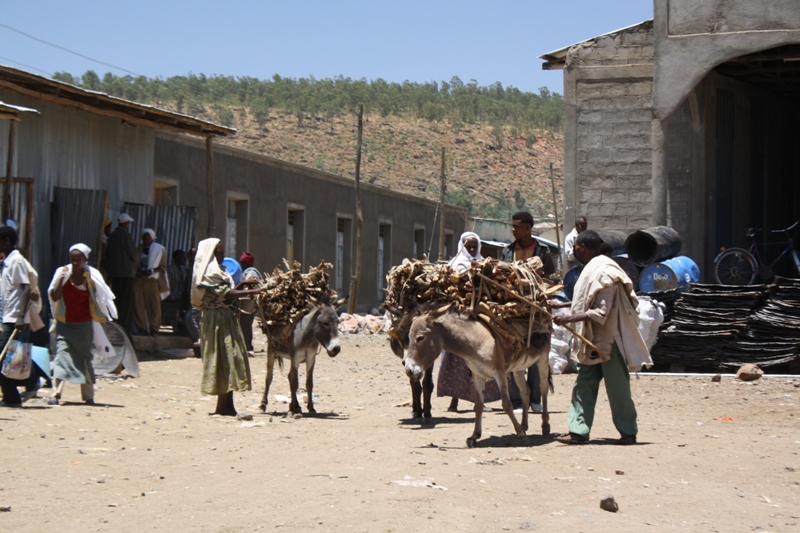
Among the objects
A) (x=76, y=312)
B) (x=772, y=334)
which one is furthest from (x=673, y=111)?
(x=76, y=312)

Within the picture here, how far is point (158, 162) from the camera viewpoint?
1931 cm

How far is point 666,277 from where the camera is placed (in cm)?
1434

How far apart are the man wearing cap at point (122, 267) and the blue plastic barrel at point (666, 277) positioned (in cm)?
763

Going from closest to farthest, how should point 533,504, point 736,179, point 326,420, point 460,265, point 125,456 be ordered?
1. point 533,504
2. point 125,456
3. point 460,265
4. point 326,420
5. point 736,179

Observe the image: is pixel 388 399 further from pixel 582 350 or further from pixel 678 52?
pixel 678 52

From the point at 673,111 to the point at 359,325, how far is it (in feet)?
34.1

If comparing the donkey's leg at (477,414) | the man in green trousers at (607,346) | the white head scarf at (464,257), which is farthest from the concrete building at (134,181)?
the man in green trousers at (607,346)

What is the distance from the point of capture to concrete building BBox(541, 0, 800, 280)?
49.0 feet

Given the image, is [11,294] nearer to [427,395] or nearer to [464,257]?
[427,395]

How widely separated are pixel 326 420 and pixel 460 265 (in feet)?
7.03

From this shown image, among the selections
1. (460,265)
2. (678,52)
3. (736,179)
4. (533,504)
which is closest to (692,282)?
(678,52)

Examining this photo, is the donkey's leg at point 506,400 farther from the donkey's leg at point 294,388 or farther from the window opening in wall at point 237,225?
the window opening in wall at point 237,225

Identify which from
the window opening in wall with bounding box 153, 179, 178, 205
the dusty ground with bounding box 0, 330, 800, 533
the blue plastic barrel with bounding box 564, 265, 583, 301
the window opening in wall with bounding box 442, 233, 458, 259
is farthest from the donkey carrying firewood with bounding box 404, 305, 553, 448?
the window opening in wall with bounding box 442, 233, 458, 259

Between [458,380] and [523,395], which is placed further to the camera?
[458,380]
